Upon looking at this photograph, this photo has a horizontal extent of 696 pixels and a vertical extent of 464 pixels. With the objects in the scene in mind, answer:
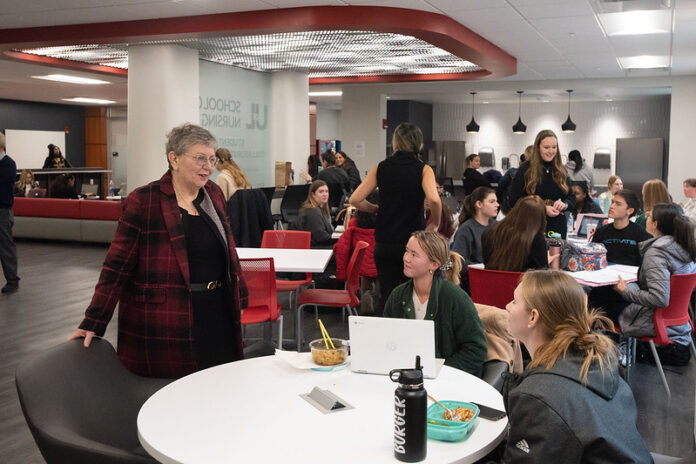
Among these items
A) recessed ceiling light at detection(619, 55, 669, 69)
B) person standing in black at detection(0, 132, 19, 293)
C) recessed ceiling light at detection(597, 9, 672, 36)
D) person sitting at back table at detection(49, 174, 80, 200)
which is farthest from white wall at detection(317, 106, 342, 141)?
person standing in black at detection(0, 132, 19, 293)

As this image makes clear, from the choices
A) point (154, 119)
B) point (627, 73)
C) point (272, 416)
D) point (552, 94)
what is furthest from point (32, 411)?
point (552, 94)

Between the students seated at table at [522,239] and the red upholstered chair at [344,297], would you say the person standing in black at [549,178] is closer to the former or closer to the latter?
the students seated at table at [522,239]

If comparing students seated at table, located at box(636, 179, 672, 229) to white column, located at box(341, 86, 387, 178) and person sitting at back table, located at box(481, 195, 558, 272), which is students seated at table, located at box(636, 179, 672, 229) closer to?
person sitting at back table, located at box(481, 195, 558, 272)

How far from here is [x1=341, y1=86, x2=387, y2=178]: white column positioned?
14.4 metres

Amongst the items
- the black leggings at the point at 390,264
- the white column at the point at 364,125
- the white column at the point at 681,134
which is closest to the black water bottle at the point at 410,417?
the black leggings at the point at 390,264

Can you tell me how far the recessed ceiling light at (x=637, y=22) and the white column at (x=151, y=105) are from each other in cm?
485

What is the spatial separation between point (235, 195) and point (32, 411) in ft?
15.0

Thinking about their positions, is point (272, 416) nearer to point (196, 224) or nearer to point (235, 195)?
point (196, 224)

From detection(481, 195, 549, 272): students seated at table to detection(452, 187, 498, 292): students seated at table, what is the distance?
0.81m

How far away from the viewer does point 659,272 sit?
4.39 metres

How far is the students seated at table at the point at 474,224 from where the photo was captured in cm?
504

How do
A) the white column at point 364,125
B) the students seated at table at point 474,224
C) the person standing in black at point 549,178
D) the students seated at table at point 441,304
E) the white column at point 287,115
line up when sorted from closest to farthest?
the students seated at table at point 441,304 → the students seated at table at point 474,224 → the person standing in black at point 549,178 → the white column at point 287,115 → the white column at point 364,125

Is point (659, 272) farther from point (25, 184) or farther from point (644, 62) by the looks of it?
point (25, 184)

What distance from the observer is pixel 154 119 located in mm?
8414
